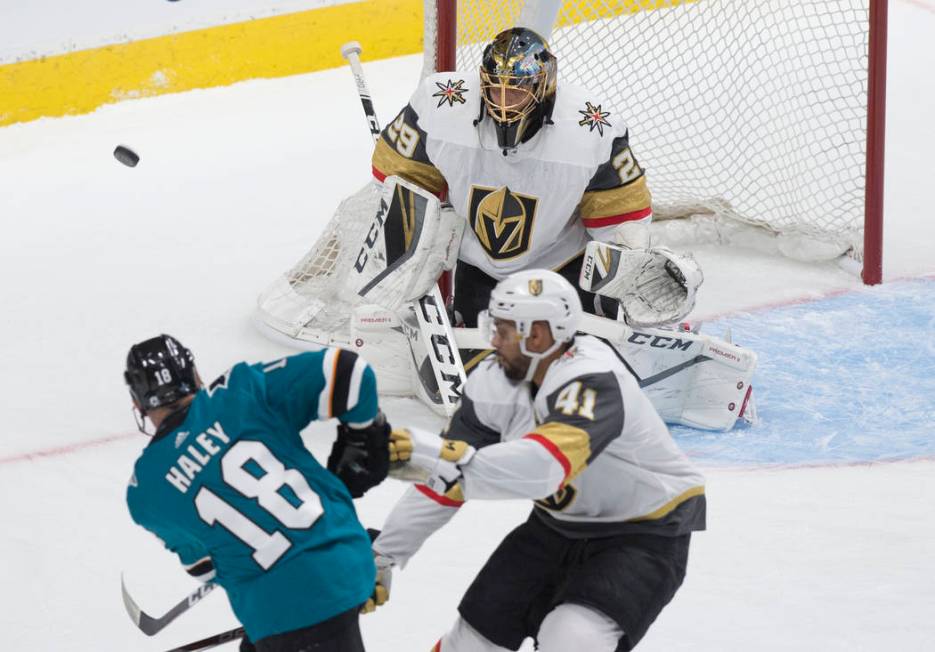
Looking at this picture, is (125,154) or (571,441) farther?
(125,154)

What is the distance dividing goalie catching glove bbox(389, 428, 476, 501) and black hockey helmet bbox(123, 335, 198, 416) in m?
0.33

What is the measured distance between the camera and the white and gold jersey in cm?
389

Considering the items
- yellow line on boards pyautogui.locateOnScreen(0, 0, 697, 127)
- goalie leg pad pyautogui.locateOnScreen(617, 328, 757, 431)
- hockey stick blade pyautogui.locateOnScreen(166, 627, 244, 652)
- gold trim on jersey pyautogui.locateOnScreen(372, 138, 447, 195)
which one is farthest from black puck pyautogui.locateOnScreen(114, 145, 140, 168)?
yellow line on boards pyautogui.locateOnScreen(0, 0, 697, 127)

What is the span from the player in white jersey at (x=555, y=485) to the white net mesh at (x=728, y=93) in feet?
9.70

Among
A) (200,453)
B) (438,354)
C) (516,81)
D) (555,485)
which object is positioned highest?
(516,81)

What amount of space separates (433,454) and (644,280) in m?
1.60

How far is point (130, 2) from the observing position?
21.5 ft

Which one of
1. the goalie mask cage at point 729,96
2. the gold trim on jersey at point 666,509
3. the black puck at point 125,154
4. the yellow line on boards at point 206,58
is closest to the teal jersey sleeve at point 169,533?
the gold trim on jersey at point 666,509

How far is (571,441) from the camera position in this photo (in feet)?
7.68

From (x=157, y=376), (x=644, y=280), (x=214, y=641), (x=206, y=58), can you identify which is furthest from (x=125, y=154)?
(x=206, y=58)

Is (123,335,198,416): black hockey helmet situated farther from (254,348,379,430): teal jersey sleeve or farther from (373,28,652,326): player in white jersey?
(373,28,652,326): player in white jersey

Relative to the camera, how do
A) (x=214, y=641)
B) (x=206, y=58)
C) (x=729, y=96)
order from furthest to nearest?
(x=206, y=58)
(x=729, y=96)
(x=214, y=641)

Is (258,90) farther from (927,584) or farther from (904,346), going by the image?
(927,584)

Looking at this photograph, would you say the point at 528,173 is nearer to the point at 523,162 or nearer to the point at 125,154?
the point at 523,162
